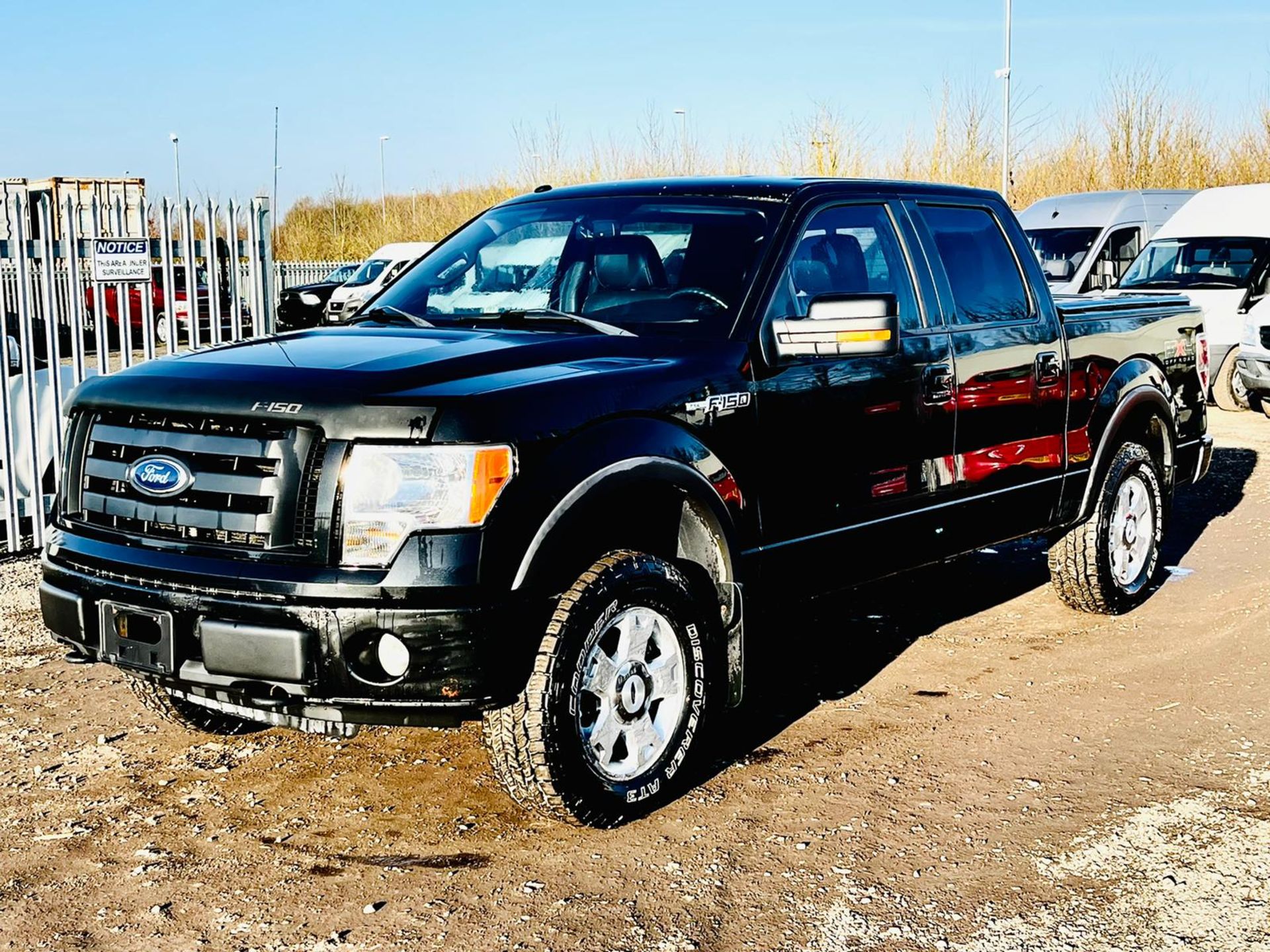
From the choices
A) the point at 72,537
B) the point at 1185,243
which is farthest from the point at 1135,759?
the point at 1185,243

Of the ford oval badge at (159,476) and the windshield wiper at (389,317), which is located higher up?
the windshield wiper at (389,317)

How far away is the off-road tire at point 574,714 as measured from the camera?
12.9 feet

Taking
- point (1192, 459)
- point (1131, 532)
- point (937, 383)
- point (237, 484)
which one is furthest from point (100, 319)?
point (1192, 459)

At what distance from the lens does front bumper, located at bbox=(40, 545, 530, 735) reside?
3729mm

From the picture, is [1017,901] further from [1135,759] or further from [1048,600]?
[1048,600]

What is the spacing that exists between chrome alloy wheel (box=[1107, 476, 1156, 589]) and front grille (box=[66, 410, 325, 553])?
14.1 feet

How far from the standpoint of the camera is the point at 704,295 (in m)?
4.86

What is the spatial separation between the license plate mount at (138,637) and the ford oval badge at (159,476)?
33 cm

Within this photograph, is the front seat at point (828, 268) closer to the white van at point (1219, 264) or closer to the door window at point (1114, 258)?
the white van at point (1219, 264)

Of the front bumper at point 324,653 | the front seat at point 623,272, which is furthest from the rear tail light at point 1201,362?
the front bumper at point 324,653

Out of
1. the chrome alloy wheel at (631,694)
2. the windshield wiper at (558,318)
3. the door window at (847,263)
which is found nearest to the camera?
the chrome alloy wheel at (631,694)

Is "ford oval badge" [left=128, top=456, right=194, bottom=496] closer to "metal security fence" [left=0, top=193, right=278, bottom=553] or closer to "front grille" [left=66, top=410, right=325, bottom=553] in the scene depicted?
"front grille" [left=66, top=410, right=325, bottom=553]

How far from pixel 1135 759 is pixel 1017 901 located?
1308 millimetres

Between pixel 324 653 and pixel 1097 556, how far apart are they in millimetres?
4138
